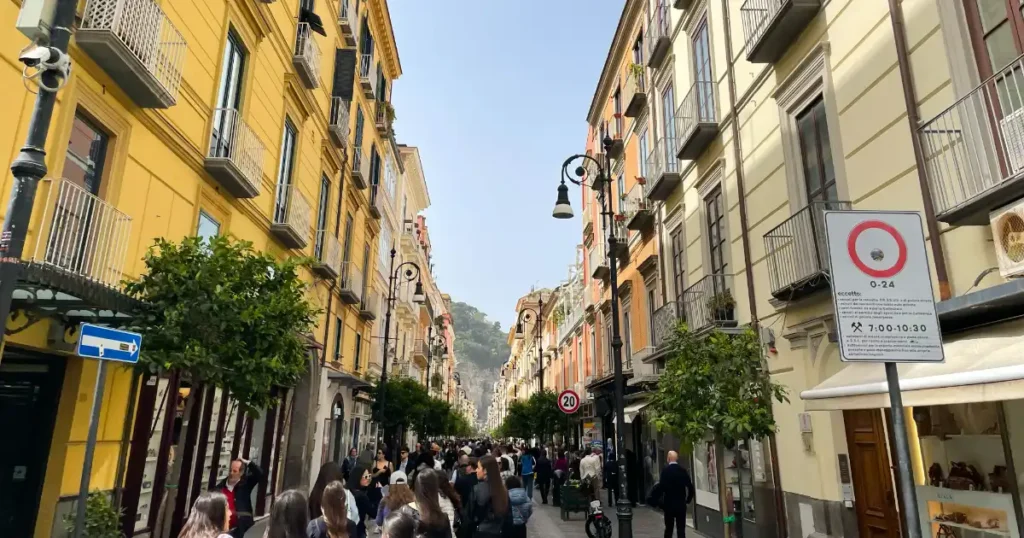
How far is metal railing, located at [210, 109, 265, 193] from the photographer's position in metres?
11.6

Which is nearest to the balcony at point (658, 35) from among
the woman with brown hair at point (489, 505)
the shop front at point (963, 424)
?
the shop front at point (963, 424)

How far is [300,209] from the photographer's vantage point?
52.8 ft

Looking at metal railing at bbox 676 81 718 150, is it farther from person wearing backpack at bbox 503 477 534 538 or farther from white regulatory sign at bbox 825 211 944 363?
white regulatory sign at bbox 825 211 944 363

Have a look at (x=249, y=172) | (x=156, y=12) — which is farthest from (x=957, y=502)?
(x=249, y=172)

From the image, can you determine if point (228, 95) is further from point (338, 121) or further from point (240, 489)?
point (240, 489)

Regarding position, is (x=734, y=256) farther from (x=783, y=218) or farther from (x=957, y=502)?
(x=957, y=502)

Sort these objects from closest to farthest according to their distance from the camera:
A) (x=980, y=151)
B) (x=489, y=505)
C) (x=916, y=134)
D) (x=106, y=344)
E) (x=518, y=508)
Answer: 1. (x=106, y=344)
2. (x=980, y=151)
3. (x=489, y=505)
4. (x=916, y=134)
5. (x=518, y=508)

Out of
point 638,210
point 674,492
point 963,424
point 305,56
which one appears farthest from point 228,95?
point 963,424

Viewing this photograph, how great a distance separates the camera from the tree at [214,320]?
6840 millimetres

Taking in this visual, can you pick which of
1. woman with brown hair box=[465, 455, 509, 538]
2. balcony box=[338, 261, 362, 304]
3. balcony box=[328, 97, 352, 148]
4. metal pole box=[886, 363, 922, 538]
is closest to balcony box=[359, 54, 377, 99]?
balcony box=[328, 97, 352, 148]

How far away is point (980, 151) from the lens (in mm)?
5535

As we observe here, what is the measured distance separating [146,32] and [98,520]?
632cm

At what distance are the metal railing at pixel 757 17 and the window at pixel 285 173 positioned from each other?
11195mm

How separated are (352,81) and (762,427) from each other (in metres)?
16.8
